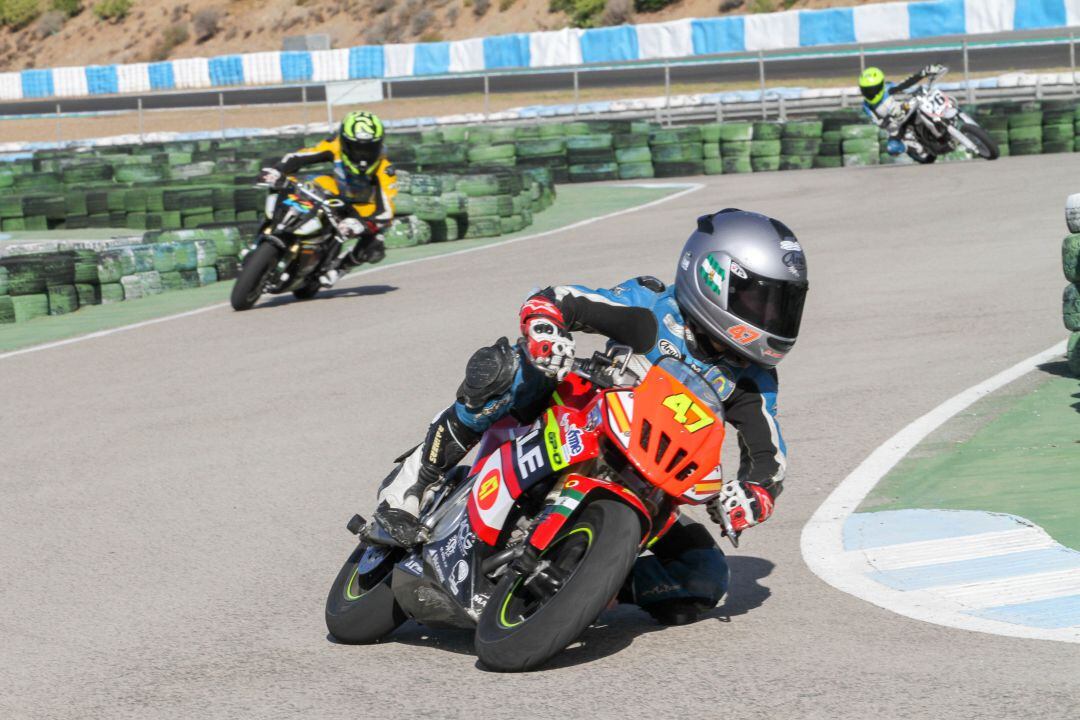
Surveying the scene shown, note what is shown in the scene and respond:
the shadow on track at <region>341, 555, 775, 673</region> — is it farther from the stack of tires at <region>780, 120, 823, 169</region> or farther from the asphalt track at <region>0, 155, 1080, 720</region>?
the stack of tires at <region>780, 120, 823, 169</region>

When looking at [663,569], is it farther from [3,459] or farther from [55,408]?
[55,408]

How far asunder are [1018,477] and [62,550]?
4.10m

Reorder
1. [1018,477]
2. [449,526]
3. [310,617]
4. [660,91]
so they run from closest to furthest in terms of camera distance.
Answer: [449,526] < [310,617] < [1018,477] < [660,91]

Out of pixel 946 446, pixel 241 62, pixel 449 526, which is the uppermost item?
pixel 241 62

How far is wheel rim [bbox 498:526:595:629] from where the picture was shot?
446 centimetres

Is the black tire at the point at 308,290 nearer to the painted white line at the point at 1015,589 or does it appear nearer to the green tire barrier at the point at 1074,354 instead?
the green tire barrier at the point at 1074,354

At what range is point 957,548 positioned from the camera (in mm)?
5836

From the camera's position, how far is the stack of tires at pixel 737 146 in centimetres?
2714

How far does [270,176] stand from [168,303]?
74.6 inches

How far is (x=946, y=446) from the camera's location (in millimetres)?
7820

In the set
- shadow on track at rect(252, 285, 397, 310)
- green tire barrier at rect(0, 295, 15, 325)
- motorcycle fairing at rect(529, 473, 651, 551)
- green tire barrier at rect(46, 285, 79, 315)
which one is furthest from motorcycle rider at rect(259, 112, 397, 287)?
motorcycle fairing at rect(529, 473, 651, 551)

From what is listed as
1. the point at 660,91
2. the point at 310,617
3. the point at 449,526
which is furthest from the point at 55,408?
the point at 660,91

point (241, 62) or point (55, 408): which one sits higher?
point (241, 62)

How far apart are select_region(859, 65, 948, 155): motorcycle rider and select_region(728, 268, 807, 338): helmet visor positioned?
64.3 feet
